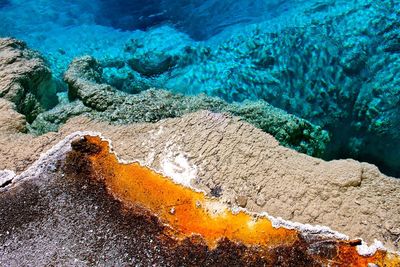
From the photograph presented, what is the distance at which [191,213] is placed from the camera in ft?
7.36

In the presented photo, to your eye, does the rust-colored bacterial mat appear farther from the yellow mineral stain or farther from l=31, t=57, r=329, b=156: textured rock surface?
l=31, t=57, r=329, b=156: textured rock surface

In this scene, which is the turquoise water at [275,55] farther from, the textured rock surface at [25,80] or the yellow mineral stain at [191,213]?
the yellow mineral stain at [191,213]

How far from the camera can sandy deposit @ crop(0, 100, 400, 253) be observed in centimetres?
214

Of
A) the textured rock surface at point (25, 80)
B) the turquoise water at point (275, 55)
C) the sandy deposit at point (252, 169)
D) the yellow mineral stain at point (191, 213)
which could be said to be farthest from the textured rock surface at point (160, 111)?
the turquoise water at point (275, 55)

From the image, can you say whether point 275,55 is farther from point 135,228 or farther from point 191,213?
point 135,228

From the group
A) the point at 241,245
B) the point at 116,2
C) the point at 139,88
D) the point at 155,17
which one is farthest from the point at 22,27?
the point at 241,245

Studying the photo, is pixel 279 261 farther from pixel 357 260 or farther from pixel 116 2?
pixel 116 2

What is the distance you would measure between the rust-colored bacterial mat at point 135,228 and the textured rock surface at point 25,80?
1.03 m

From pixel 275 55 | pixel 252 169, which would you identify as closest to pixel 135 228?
pixel 252 169

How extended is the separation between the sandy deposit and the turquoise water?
154 centimetres

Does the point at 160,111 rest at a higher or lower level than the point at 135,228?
higher

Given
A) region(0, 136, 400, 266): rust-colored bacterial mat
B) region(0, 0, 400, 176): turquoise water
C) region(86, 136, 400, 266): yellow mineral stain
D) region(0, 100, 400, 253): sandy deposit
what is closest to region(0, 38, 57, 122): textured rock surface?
region(0, 100, 400, 253): sandy deposit

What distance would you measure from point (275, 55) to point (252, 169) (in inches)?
90.2

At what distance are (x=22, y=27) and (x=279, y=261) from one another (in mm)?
5607
